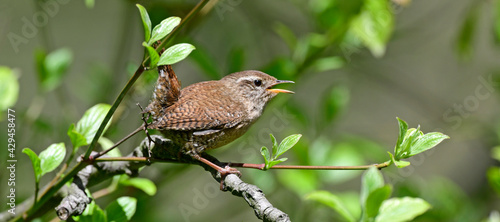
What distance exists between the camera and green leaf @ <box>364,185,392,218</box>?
1.41 meters

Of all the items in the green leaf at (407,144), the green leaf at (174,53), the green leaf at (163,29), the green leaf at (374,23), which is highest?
the green leaf at (163,29)

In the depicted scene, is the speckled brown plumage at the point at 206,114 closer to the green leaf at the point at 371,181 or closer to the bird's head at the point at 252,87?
the bird's head at the point at 252,87

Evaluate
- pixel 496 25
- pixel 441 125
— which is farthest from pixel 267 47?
pixel 496 25

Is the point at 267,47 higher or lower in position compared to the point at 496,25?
lower

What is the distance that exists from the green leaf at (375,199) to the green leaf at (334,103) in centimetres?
102

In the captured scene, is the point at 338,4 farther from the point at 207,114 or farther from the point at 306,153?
the point at 207,114

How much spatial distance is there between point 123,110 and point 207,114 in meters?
0.59

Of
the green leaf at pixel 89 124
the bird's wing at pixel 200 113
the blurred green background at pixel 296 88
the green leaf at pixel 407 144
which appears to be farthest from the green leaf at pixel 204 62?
the green leaf at pixel 407 144

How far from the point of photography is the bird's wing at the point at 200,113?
1534 millimetres

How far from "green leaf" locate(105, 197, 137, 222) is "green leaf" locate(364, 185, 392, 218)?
0.65 metres

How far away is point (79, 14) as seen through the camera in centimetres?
464

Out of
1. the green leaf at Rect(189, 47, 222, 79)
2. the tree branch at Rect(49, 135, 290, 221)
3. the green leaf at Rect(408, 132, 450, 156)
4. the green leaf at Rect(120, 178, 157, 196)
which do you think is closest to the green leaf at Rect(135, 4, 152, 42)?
the tree branch at Rect(49, 135, 290, 221)

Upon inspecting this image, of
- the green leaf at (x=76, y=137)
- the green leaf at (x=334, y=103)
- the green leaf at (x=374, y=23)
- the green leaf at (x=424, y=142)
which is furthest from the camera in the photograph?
the green leaf at (x=334, y=103)

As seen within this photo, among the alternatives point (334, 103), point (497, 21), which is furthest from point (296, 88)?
point (497, 21)
